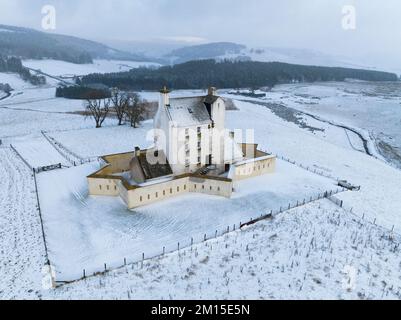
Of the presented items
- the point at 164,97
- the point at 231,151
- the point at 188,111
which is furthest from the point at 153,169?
the point at 231,151

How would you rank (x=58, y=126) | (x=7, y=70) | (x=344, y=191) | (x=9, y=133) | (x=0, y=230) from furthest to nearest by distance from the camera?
(x=7, y=70) → (x=58, y=126) → (x=9, y=133) → (x=344, y=191) → (x=0, y=230)

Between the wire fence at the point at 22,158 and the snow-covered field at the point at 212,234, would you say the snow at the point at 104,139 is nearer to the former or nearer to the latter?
the snow-covered field at the point at 212,234

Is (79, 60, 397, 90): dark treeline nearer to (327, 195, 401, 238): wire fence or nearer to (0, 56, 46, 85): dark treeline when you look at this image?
(0, 56, 46, 85): dark treeline

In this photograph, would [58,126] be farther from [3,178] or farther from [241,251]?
[241,251]

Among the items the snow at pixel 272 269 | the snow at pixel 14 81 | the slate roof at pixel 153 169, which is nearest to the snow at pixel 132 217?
the snow at pixel 272 269

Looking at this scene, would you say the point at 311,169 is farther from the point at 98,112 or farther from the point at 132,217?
the point at 98,112

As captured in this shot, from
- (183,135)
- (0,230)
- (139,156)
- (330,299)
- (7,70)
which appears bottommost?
(330,299)

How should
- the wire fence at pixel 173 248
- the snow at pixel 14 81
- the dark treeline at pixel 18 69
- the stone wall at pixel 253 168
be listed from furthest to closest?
the dark treeline at pixel 18 69
the snow at pixel 14 81
the stone wall at pixel 253 168
the wire fence at pixel 173 248

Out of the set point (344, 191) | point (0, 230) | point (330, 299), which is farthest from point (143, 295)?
point (344, 191)
